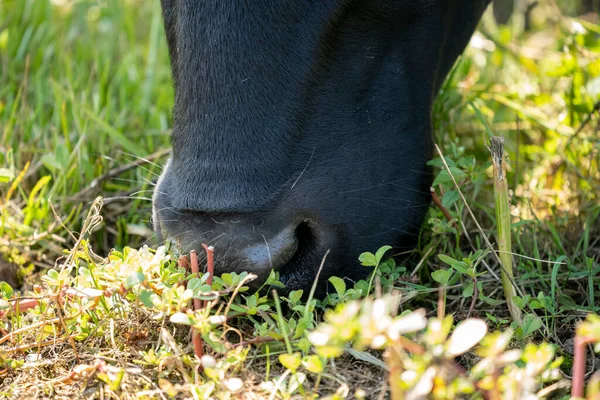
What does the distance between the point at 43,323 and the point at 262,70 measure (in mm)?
724

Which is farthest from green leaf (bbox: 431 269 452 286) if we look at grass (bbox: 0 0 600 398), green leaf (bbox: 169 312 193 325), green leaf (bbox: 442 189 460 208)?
green leaf (bbox: 169 312 193 325)

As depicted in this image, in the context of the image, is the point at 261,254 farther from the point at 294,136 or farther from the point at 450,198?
the point at 450,198

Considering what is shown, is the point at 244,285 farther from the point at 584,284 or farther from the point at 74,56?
the point at 74,56

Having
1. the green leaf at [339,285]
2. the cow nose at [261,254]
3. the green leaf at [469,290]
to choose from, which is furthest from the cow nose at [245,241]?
the green leaf at [469,290]

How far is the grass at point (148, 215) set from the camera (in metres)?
1.64

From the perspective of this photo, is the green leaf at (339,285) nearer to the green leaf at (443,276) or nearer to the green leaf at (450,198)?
the green leaf at (443,276)

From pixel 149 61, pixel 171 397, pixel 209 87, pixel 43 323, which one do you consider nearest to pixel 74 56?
pixel 149 61

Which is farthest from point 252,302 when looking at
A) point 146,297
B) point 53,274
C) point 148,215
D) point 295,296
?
point 148,215

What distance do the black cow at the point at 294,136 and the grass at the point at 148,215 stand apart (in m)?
0.10

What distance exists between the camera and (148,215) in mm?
2490

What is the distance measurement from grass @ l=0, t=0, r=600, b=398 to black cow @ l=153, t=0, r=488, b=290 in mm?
96

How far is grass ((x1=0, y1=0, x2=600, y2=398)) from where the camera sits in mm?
1641

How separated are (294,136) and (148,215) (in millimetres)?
760

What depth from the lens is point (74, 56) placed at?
11.5 feet
